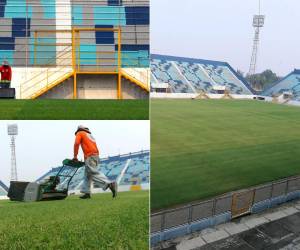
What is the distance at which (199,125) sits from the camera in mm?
17953

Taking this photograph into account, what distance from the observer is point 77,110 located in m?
2.84

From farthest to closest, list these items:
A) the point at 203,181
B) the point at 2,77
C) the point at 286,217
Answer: the point at 203,181 < the point at 286,217 < the point at 2,77

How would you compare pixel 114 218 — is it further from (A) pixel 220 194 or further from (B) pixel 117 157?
(A) pixel 220 194

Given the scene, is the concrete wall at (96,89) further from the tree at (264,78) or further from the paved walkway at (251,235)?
the tree at (264,78)

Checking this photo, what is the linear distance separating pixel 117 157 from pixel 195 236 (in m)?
4.05

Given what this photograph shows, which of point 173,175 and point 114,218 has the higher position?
point 114,218

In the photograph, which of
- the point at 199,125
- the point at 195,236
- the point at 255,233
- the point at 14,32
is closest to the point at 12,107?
the point at 14,32

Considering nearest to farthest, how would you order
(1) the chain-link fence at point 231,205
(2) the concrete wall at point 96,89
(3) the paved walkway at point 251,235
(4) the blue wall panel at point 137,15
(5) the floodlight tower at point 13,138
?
(5) the floodlight tower at point 13,138 → (2) the concrete wall at point 96,89 → (4) the blue wall panel at point 137,15 → (3) the paved walkway at point 251,235 → (1) the chain-link fence at point 231,205

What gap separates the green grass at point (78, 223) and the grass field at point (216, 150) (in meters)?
4.29

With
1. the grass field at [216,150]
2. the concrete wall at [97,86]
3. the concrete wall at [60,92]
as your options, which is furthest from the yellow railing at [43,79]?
the grass field at [216,150]

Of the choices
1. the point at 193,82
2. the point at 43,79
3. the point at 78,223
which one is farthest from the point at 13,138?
the point at 193,82

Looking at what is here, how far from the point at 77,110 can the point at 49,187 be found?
761mm

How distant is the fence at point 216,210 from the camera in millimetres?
5988

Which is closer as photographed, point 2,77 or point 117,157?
point 117,157
